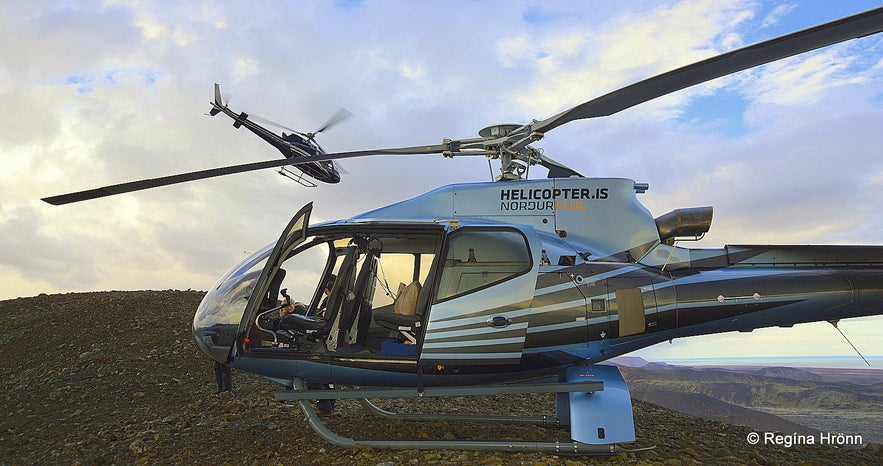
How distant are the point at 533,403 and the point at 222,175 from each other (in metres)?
7.91

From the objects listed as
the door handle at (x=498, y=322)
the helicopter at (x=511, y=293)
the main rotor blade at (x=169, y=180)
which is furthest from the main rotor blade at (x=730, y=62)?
the main rotor blade at (x=169, y=180)

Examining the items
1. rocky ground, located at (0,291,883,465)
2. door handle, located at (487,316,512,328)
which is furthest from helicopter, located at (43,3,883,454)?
rocky ground, located at (0,291,883,465)

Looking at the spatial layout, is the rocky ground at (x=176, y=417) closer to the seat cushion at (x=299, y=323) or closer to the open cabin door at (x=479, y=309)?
the open cabin door at (x=479, y=309)

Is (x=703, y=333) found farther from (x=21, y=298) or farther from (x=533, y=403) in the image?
(x=21, y=298)

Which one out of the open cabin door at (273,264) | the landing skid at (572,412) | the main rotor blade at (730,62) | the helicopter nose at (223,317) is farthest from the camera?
the helicopter nose at (223,317)

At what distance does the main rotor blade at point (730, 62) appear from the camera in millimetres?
4438

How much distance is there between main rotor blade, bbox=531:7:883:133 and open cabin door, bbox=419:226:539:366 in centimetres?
163

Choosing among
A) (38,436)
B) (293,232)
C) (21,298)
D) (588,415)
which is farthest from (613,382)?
(21,298)

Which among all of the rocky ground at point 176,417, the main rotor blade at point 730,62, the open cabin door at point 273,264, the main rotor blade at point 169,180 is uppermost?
the main rotor blade at point 730,62

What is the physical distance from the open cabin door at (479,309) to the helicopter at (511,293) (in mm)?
15

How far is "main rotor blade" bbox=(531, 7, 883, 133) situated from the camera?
444 cm

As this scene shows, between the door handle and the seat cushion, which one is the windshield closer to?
the seat cushion

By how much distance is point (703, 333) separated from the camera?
651 centimetres

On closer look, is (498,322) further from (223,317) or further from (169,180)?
(169,180)
